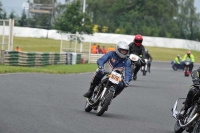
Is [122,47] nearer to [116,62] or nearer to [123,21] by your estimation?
[116,62]

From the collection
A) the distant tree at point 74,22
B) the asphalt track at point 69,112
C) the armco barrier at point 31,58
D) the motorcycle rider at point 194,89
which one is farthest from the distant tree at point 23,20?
the motorcycle rider at point 194,89

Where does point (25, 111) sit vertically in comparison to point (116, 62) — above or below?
below

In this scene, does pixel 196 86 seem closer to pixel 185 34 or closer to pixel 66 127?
pixel 66 127

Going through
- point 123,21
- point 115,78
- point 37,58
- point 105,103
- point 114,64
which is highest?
point 123,21

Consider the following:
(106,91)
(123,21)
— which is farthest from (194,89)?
(123,21)

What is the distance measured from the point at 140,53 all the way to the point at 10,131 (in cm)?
1364

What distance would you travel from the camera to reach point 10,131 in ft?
28.1

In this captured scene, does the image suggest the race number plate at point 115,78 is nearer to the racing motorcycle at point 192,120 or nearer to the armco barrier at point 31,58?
the racing motorcycle at point 192,120

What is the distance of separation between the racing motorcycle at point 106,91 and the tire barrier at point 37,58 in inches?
621

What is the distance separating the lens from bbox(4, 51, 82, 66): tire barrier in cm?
2803

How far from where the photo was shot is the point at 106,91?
470 inches

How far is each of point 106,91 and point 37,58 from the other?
20007 millimetres

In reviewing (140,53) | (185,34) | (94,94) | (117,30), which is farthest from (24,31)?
(94,94)

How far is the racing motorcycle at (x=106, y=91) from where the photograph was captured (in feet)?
38.5
